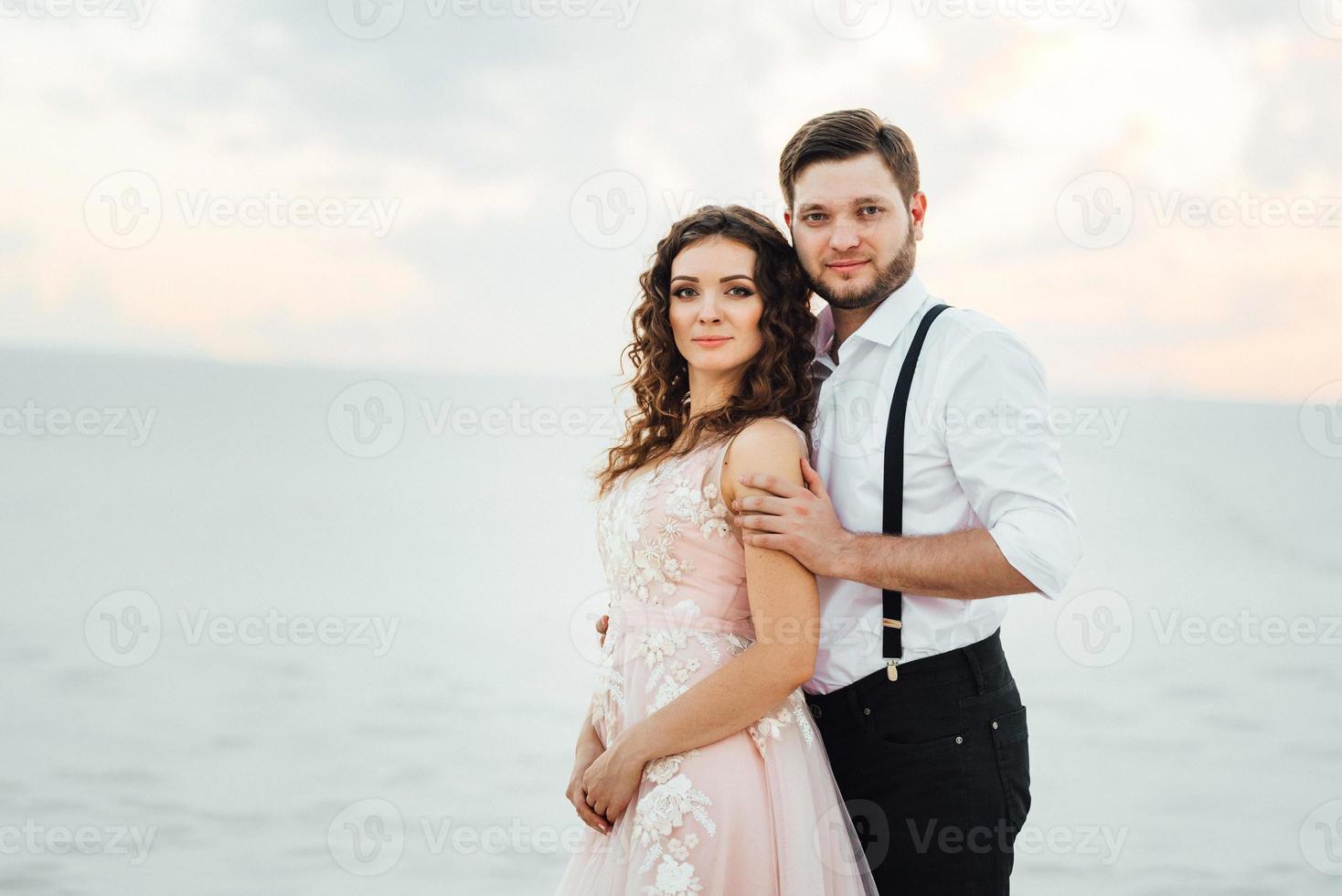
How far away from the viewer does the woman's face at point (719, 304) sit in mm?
2242

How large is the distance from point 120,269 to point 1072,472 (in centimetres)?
1885

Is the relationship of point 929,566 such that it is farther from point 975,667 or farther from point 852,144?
point 852,144

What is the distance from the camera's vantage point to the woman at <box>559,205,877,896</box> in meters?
2.03

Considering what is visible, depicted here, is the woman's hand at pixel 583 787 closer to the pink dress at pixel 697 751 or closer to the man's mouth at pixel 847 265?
the pink dress at pixel 697 751

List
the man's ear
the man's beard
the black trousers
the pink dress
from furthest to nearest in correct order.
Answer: the man's ear
the man's beard
the black trousers
the pink dress

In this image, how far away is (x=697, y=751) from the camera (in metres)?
2.06

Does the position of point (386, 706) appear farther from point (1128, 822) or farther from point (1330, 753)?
point (1330, 753)

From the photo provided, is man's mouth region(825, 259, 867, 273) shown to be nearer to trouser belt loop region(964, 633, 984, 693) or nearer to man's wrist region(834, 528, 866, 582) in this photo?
man's wrist region(834, 528, 866, 582)

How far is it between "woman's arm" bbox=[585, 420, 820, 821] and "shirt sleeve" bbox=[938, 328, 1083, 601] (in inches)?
12.4

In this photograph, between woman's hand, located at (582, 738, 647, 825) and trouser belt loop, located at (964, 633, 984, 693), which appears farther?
trouser belt loop, located at (964, 633, 984, 693)

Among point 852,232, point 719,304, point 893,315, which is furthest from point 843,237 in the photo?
Answer: point 719,304

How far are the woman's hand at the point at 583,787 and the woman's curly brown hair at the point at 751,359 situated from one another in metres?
0.49

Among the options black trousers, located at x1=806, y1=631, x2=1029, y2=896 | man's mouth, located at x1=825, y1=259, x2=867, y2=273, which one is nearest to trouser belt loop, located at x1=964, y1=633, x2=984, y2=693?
black trousers, located at x1=806, y1=631, x2=1029, y2=896

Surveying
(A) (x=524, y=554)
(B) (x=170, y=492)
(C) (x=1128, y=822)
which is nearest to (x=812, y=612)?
(C) (x=1128, y=822)
